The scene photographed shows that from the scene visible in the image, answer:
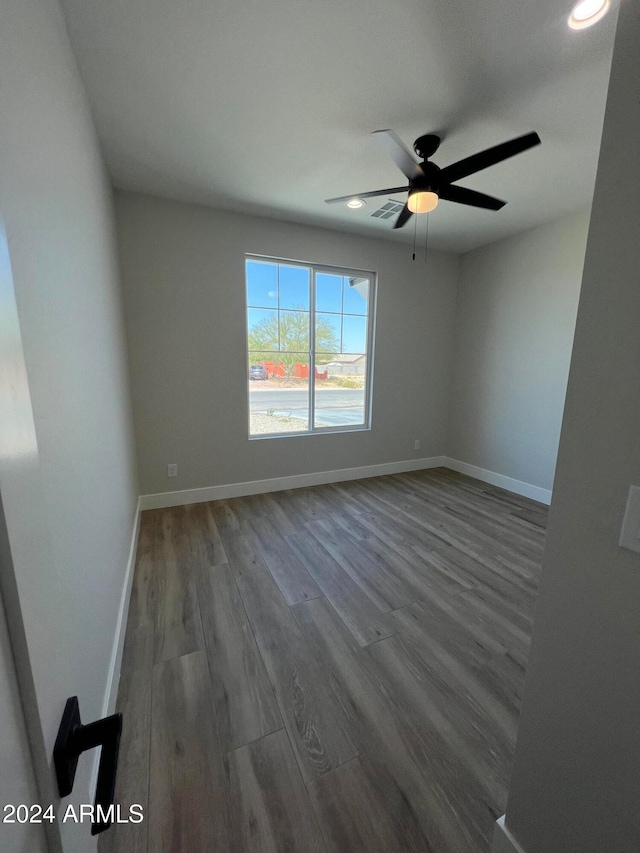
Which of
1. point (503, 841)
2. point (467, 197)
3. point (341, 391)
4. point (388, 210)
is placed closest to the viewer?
point (503, 841)

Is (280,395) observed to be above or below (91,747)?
above

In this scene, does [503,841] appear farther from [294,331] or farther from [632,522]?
[294,331]

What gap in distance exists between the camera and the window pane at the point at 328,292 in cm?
360

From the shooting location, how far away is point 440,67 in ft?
5.13

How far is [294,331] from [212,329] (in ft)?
2.81

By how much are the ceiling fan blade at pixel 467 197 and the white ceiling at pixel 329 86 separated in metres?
0.32

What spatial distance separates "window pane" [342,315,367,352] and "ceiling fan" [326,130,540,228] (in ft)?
5.16

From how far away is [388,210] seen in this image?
9.59 feet

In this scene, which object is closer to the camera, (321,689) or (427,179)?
(321,689)

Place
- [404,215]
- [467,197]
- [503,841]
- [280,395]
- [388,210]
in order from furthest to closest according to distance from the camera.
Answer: [280,395]
[388,210]
[404,215]
[467,197]
[503,841]

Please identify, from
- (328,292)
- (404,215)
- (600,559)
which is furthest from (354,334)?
(600,559)

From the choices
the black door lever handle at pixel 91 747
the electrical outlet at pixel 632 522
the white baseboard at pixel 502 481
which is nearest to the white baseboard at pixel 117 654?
the black door lever handle at pixel 91 747

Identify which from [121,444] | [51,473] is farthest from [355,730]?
[121,444]

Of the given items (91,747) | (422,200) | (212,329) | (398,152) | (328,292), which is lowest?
(91,747)
